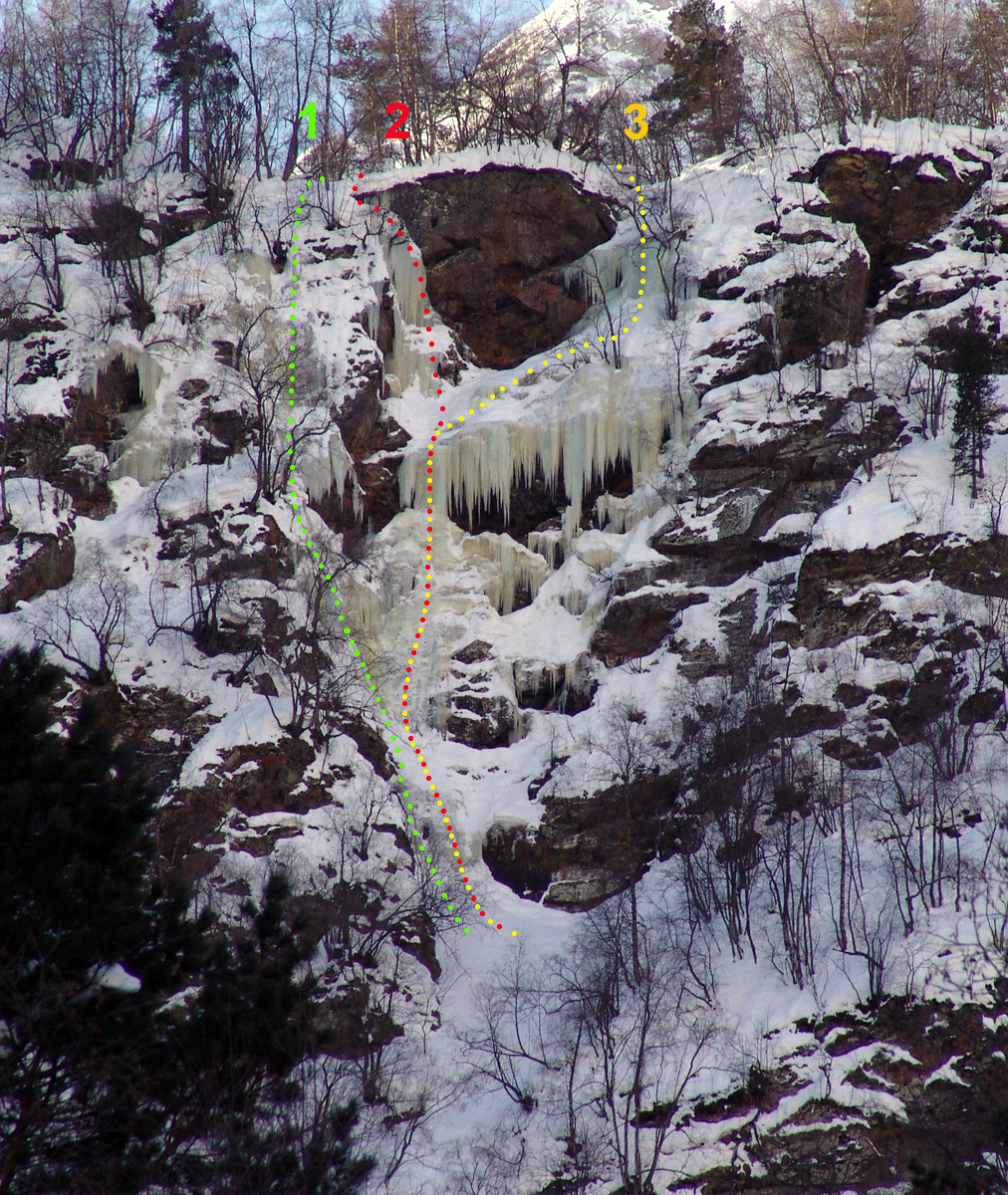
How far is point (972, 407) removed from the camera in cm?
2791

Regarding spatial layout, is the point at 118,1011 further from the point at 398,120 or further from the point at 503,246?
the point at 398,120

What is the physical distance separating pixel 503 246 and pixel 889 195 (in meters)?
12.8

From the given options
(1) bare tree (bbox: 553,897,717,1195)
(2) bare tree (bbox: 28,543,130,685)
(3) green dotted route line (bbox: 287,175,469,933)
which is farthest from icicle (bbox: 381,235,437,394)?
(1) bare tree (bbox: 553,897,717,1195)

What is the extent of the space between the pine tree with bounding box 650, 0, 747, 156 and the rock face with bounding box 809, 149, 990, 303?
24.8ft

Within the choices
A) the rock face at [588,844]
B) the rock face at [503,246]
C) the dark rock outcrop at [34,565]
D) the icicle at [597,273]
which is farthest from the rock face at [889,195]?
the dark rock outcrop at [34,565]

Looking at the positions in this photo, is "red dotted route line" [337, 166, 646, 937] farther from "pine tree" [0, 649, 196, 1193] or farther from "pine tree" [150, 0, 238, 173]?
"pine tree" [0, 649, 196, 1193]

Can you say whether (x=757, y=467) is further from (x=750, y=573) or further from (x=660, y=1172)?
(x=660, y=1172)

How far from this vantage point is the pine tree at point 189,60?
40875mm

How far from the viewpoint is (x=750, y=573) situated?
95.5 ft

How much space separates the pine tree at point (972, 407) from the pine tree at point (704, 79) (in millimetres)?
17198

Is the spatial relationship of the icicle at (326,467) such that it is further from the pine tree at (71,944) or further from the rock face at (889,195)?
the pine tree at (71,944)

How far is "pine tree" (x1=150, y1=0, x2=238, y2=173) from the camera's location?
40.9 meters

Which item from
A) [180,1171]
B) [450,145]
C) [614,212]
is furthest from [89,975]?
[450,145]

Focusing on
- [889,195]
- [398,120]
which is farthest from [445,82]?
[889,195]
